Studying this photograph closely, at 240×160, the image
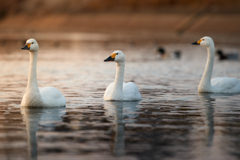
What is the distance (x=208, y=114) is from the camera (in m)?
13.6

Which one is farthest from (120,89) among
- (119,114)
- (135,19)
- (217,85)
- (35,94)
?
(135,19)

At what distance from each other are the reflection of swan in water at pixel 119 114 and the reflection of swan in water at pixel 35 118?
1177 millimetres

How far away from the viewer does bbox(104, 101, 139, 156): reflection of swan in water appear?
968 cm

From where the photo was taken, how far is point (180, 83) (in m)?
22.1

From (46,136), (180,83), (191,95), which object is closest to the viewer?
(46,136)

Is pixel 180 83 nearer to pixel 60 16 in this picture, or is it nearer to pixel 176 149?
pixel 176 149

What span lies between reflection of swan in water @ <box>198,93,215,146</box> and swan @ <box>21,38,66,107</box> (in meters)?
3.53

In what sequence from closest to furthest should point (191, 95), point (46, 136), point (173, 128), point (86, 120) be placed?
point (46, 136)
point (173, 128)
point (86, 120)
point (191, 95)

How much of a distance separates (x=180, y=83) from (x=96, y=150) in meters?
13.0

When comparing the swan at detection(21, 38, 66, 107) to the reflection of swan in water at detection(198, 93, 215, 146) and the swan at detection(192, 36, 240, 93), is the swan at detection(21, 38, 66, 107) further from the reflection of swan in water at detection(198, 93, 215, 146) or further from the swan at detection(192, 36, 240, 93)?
the swan at detection(192, 36, 240, 93)

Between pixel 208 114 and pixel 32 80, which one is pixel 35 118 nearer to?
pixel 32 80

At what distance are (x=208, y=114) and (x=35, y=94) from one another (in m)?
3.99

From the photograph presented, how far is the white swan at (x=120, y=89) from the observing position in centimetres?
1573

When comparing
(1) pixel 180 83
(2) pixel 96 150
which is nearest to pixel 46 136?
(2) pixel 96 150
